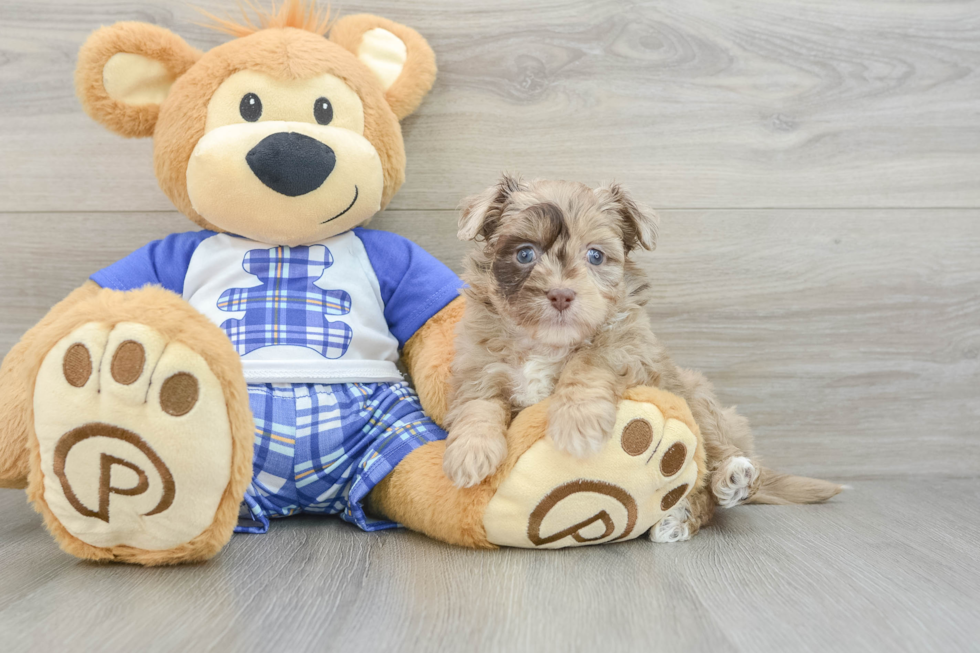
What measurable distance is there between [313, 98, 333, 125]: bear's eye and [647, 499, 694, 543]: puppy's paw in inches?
45.5

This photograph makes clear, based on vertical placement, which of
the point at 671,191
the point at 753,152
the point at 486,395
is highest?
the point at 753,152

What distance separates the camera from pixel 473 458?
1.30 meters

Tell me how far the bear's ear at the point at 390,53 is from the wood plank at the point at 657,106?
7.1 inches

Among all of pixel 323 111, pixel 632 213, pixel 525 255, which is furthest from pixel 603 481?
pixel 323 111

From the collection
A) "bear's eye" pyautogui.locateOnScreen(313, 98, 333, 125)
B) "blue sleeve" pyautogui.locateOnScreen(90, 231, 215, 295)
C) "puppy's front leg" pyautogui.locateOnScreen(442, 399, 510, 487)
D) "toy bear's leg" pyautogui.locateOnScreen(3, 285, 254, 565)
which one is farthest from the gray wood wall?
"toy bear's leg" pyautogui.locateOnScreen(3, 285, 254, 565)

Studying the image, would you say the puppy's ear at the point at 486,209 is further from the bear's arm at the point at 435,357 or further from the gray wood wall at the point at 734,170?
the gray wood wall at the point at 734,170

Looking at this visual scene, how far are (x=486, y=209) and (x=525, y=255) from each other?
Result: 134 millimetres

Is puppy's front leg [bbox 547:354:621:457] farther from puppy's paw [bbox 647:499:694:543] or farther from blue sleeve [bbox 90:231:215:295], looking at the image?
blue sleeve [bbox 90:231:215:295]

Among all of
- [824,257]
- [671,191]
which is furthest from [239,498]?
[824,257]

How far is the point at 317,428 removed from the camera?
1518 mm

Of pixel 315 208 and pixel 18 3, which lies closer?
pixel 315 208

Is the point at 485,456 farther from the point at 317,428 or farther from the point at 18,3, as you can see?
the point at 18,3

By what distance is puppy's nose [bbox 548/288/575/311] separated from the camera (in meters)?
1.29

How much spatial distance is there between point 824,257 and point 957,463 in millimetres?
751
